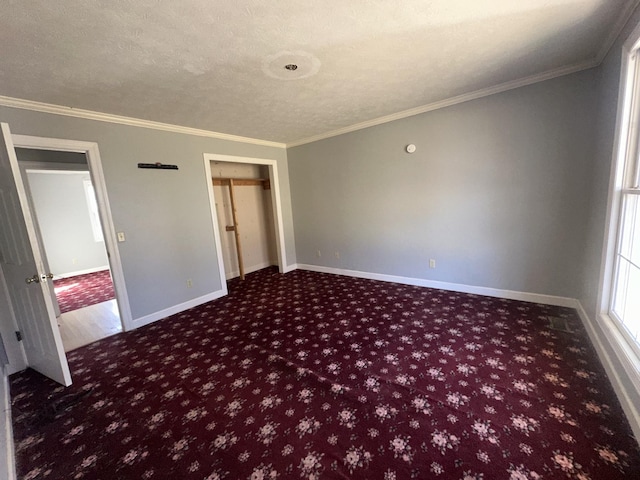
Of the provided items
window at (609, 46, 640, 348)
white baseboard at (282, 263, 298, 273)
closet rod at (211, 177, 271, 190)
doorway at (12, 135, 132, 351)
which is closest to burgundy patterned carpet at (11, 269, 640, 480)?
doorway at (12, 135, 132, 351)

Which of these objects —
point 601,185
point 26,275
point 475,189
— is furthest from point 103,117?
point 601,185

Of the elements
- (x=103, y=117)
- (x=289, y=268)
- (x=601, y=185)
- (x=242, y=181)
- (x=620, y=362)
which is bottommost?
(x=289, y=268)

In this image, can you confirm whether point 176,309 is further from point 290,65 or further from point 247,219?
point 290,65

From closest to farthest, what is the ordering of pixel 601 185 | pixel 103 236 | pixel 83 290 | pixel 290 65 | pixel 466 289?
pixel 290 65
pixel 601 185
pixel 103 236
pixel 466 289
pixel 83 290

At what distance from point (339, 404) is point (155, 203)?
10.5 feet

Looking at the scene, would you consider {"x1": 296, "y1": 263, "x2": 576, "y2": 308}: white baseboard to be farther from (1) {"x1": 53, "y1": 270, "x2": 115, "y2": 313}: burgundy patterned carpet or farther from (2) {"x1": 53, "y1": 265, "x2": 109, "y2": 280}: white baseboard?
(2) {"x1": 53, "y1": 265, "x2": 109, "y2": 280}: white baseboard

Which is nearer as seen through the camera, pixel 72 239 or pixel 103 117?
pixel 103 117

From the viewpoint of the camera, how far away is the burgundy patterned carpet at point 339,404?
144cm

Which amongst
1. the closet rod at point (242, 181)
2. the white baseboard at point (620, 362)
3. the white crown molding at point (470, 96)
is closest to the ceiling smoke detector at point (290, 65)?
the white crown molding at point (470, 96)

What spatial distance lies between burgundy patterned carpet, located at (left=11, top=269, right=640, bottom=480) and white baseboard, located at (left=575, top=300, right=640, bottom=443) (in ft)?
0.20

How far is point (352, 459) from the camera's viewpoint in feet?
4.76

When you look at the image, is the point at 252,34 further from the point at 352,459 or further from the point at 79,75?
the point at 352,459

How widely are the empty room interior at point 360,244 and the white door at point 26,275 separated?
0.08ft

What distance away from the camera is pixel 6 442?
1.64 meters
